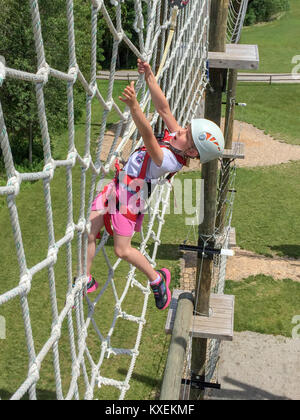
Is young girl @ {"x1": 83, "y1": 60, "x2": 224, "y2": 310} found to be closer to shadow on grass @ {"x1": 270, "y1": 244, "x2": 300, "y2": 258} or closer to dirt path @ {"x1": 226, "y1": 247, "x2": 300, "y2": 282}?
dirt path @ {"x1": 226, "y1": 247, "x2": 300, "y2": 282}

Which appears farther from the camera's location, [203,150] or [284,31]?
[284,31]

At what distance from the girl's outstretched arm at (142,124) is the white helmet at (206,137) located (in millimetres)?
190

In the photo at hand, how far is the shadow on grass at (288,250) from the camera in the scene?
746 centimetres

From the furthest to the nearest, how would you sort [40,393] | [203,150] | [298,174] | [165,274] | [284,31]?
1. [284,31]
2. [298,174]
3. [40,393]
4. [165,274]
5. [203,150]

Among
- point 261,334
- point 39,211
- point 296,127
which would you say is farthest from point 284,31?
point 261,334

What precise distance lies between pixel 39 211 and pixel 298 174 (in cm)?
520

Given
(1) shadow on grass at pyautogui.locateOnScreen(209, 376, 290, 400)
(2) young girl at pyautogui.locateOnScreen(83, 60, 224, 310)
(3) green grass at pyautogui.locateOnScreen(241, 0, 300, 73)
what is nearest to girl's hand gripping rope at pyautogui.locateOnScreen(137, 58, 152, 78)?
(2) young girl at pyautogui.locateOnScreen(83, 60, 224, 310)

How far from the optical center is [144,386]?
16.6ft

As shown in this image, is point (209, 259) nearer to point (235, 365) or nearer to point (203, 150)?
point (203, 150)

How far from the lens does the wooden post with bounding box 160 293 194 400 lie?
6.81 feet

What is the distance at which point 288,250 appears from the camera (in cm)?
756

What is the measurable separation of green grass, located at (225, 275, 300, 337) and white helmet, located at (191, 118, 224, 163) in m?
3.65
